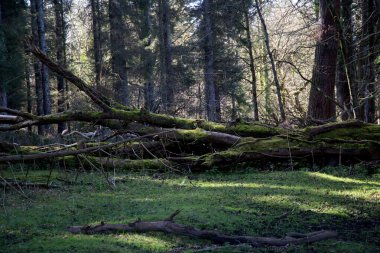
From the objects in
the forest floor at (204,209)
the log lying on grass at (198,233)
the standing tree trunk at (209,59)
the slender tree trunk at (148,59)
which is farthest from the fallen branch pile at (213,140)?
the slender tree trunk at (148,59)

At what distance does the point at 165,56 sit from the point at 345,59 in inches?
769

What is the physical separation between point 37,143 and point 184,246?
1080cm

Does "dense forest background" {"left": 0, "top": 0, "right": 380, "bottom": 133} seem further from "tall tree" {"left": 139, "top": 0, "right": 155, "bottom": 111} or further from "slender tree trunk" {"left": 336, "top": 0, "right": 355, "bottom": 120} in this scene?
"slender tree trunk" {"left": 336, "top": 0, "right": 355, "bottom": 120}

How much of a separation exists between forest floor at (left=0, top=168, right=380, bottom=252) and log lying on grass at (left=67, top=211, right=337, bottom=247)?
87 mm

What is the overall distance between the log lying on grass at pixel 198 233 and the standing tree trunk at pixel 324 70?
7.72 metres

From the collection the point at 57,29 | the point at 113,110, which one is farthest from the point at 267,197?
the point at 57,29

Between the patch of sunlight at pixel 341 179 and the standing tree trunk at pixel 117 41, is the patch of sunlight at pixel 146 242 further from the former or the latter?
the standing tree trunk at pixel 117 41

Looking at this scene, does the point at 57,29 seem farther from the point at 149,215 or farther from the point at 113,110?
the point at 149,215

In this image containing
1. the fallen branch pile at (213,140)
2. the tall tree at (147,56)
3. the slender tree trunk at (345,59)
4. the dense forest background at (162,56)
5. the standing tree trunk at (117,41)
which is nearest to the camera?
the fallen branch pile at (213,140)

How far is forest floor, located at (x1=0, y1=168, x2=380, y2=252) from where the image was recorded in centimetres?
530

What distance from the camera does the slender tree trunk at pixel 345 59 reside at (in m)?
11.7

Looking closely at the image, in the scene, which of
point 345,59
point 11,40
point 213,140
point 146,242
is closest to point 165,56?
point 11,40

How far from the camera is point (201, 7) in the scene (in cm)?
2775

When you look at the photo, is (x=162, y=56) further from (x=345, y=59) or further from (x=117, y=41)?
(x=345, y=59)
